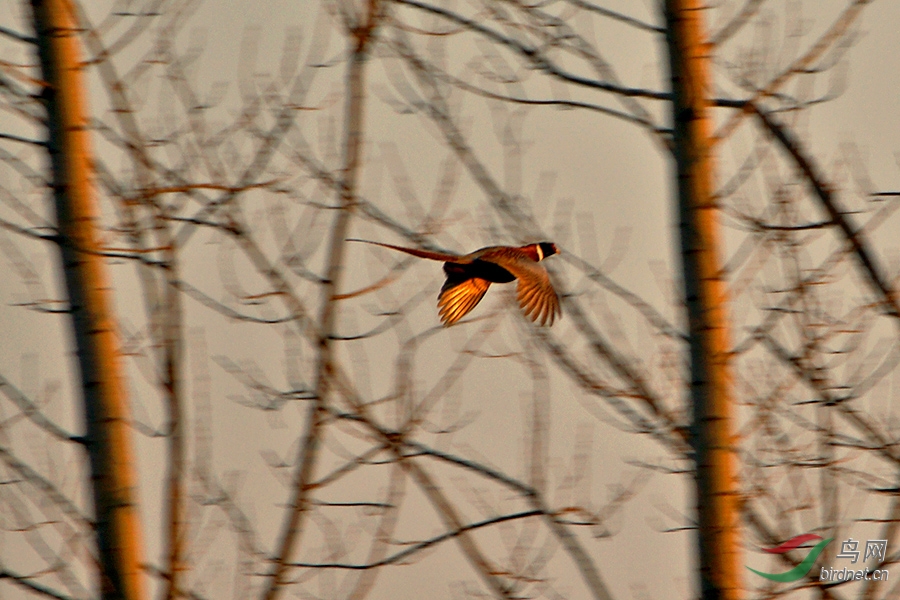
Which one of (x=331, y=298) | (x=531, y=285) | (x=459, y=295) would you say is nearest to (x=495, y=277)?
(x=459, y=295)

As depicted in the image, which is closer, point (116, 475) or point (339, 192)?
point (116, 475)

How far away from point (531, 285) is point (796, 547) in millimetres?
1480

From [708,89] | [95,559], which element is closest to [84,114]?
[95,559]

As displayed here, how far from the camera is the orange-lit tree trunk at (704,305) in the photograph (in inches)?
120

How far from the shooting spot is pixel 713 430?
3.09 m

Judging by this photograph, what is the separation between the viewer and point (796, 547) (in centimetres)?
389

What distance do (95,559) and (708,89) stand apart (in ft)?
7.25

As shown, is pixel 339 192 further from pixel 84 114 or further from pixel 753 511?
pixel 753 511

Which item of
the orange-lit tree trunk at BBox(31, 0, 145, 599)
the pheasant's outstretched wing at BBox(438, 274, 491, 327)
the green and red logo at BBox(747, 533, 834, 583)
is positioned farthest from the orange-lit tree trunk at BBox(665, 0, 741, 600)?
the pheasant's outstretched wing at BBox(438, 274, 491, 327)

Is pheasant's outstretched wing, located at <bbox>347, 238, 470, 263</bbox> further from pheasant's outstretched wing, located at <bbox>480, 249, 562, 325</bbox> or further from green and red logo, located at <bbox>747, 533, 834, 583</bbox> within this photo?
green and red logo, located at <bbox>747, 533, 834, 583</bbox>

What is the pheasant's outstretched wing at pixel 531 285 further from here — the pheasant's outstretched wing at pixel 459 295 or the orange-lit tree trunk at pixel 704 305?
the orange-lit tree trunk at pixel 704 305

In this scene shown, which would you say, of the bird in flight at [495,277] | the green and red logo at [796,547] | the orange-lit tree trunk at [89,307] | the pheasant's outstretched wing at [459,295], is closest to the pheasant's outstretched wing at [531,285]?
the bird in flight at [495,277]

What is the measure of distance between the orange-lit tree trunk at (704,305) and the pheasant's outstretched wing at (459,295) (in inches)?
72.1

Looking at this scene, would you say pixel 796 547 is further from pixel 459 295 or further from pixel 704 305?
pixel 459 295
